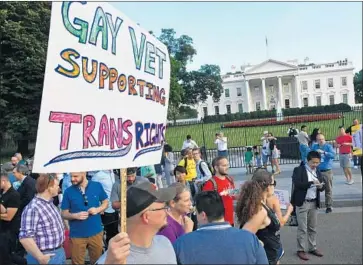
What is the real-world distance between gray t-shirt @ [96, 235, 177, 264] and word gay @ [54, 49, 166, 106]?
0.88 m

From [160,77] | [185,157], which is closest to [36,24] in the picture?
[185,157]

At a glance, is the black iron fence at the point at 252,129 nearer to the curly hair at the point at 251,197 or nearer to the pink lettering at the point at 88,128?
Answer: the curly hair at the point at 251,197

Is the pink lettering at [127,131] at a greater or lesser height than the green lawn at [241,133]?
lesser

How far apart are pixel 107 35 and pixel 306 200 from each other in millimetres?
4324

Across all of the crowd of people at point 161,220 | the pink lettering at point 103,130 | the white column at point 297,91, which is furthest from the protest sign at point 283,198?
the white column at point 297,91

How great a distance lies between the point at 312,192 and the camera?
5.72 m

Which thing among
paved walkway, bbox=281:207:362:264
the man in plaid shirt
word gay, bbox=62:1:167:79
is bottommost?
paved walkway, bbox=281:207:362:264

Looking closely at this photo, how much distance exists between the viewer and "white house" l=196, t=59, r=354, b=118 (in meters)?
98.7

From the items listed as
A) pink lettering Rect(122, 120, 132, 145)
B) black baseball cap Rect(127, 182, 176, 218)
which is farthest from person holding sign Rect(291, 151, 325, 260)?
pink lettering Rect(122, 120, 132, 145)

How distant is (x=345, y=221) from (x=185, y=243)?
16.9ft

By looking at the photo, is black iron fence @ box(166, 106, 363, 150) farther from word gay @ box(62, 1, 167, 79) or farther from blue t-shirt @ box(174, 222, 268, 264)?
word gay @ box(62, 1, 167, 79)

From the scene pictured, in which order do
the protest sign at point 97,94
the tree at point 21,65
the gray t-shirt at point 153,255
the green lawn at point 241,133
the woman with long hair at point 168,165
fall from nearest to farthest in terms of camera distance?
the protest sign at point 97,94, the gray t-shirt at point 153,255, the woman with long hair at point 168,165, the green lawn at point 241,133, the tree at point 21,65

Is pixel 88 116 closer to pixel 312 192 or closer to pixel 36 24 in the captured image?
pixel 312 192

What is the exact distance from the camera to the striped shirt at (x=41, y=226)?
369 centimetres
